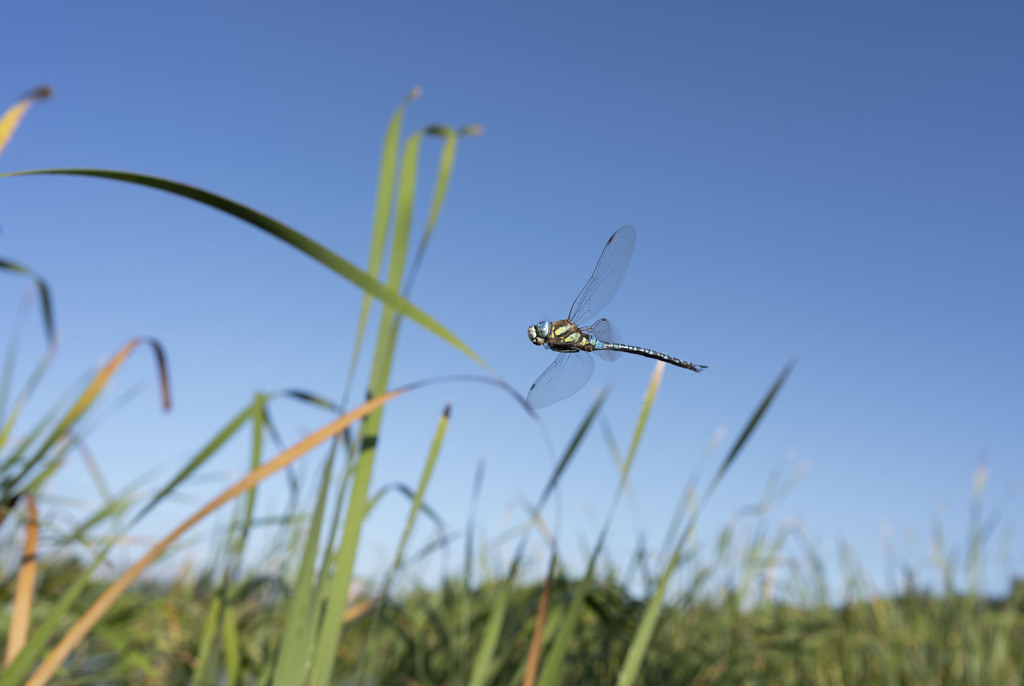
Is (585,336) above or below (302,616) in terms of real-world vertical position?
above

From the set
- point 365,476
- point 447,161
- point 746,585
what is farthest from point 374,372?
point 746,585

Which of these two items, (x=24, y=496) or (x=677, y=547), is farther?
(x=24, y=496)

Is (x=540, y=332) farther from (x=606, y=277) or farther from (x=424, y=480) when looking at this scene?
(x=424, y=480)

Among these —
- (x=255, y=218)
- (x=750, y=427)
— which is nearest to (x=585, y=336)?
(x=750, y=427)

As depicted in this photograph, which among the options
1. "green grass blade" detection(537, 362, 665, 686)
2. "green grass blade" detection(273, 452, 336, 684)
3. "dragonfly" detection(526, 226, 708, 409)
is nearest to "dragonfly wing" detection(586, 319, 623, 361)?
"dragonfly" detection(526, 226, 708, 409)

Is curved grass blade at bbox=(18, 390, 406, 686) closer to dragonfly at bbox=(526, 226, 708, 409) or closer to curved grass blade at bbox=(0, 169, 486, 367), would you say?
curved grass blade at bbox=(0, 169, 486, 367)

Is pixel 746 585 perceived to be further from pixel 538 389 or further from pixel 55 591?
pixel 55 591
